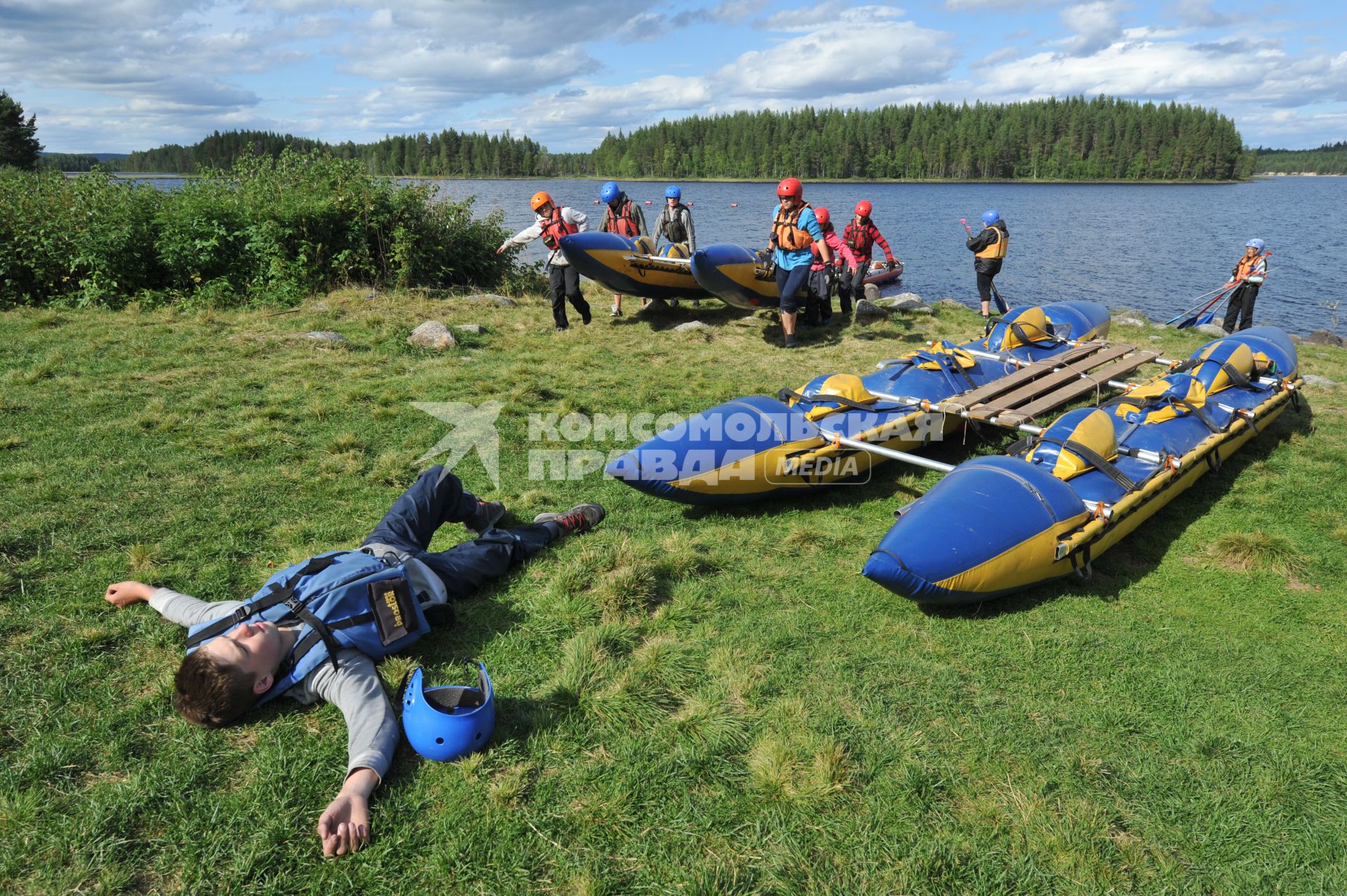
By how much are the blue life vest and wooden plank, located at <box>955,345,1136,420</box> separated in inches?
184

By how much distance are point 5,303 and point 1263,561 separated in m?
14.5

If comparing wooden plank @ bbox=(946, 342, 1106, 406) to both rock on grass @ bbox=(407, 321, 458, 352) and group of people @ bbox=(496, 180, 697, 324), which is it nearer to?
group of people @ bbox=(496, 180, 697, 324)

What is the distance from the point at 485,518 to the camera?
4.68 metres

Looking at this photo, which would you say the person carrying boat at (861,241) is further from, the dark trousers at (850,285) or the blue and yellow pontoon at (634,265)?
the blue and yellow pontoon at (634,265)

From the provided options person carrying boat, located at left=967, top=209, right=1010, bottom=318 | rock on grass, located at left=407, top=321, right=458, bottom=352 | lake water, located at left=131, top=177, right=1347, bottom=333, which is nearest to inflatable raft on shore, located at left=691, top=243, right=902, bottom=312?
person carrying boat, located at left=967, top=209, right=1010, bottom=318

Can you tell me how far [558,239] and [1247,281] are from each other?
1042 cm

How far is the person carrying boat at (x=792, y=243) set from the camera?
9.23 m

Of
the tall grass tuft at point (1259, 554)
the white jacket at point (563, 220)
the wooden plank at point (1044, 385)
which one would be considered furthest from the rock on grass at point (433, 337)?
the tall grass tuft at point (1259, 554)

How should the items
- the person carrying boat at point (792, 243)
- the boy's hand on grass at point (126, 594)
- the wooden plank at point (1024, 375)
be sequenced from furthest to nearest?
the person carrying boat at point (792, 243) < the wooden plank at point (1024, 375) < the boy's hand on grass at point (126, 594)

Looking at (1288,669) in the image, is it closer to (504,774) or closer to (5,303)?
(504,774)

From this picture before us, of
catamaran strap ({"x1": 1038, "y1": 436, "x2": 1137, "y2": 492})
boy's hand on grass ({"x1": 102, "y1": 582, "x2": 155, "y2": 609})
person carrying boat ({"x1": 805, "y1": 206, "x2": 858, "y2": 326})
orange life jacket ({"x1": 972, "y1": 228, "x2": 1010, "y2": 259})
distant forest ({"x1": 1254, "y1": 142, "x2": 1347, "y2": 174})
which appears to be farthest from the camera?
distant forest ({"x1": 1254, "y1": 142, "x2": 1347, "y2": 174})

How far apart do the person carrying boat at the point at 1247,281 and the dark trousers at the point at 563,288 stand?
9.88 m

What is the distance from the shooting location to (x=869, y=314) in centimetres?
1205

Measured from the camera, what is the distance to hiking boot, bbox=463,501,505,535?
4.63 meters
